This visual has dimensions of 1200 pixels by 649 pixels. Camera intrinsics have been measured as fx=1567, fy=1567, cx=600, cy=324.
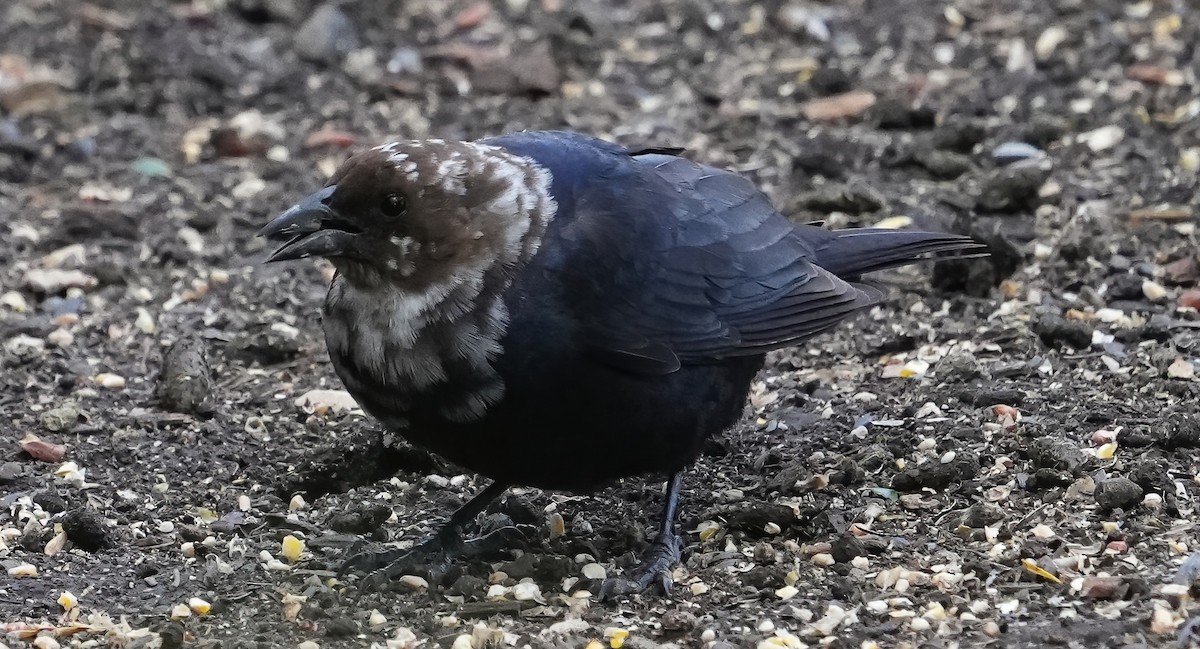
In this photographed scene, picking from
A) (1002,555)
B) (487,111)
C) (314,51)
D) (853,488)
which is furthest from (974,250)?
(314,51)

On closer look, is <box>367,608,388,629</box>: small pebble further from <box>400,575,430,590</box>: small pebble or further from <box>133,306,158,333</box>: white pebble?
<box>133,306,158,333</box>: white pebble

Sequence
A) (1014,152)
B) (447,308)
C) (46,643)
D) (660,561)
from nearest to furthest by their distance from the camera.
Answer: (46,643), (447,308), (660,561), (1014,152)

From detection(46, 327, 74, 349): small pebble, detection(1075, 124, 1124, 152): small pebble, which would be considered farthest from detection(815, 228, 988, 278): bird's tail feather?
detection(46, 327, 74, 349): small pebble

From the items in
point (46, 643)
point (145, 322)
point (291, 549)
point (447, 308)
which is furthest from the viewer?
point (145, 322)

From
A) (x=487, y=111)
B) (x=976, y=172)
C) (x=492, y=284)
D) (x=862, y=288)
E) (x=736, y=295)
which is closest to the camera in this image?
(x=492, y=284)

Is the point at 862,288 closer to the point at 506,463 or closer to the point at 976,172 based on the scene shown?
the point at 506,463

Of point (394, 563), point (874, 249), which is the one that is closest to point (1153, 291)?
point (874, 249)

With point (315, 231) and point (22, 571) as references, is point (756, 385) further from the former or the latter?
point (22, 571)
